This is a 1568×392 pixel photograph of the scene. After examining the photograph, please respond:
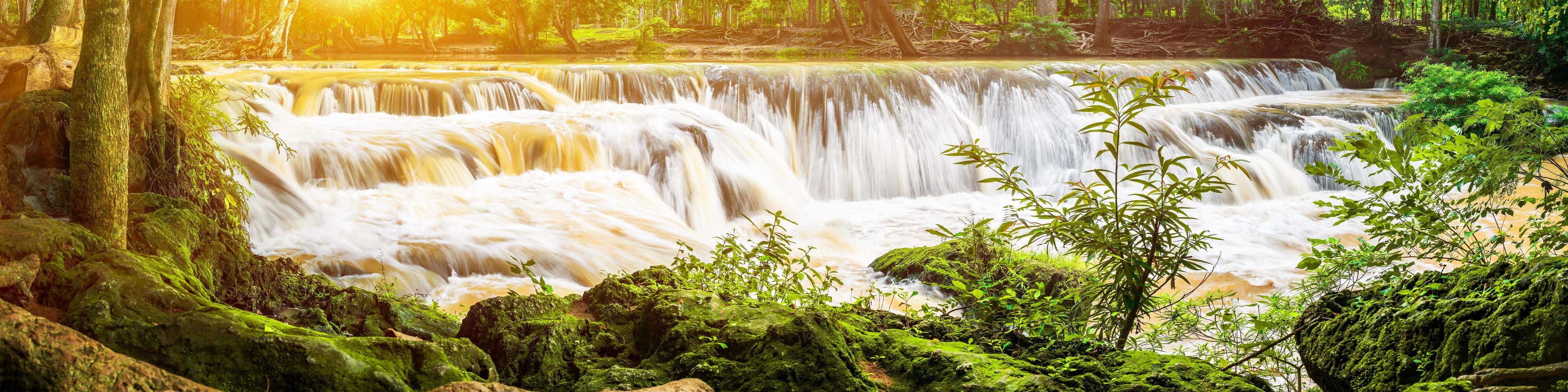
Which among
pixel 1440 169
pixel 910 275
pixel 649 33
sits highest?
pixel 649 33

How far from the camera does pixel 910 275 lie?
283 inches

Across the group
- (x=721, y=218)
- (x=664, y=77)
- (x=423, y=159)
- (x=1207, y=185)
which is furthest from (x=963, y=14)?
(x=1207, y=185)

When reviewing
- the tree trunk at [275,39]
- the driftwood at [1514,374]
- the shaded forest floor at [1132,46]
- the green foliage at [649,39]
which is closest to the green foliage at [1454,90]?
the shaded forest floor at [1132,46]

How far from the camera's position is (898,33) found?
21609 millimetres

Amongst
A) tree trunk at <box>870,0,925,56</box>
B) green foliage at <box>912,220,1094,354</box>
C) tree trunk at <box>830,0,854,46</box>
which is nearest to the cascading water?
green foliage at <box>912,220,1094,354</box>

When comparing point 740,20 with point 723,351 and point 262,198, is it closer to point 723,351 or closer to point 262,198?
point 262,198

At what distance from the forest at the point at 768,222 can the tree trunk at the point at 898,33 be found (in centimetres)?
694

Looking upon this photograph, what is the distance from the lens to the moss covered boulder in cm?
248

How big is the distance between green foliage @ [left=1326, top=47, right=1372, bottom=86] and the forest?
90 mm

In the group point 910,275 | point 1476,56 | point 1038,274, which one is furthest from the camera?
point 1476,56

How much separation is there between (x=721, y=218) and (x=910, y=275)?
2.93m

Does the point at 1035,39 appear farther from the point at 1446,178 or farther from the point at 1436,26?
the point at 1446,178

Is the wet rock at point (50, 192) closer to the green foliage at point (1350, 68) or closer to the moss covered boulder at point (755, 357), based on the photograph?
the moss covered boulder at point (755, 357)

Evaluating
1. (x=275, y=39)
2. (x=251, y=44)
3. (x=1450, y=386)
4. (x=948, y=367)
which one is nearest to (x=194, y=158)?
(x=948, y=367)
